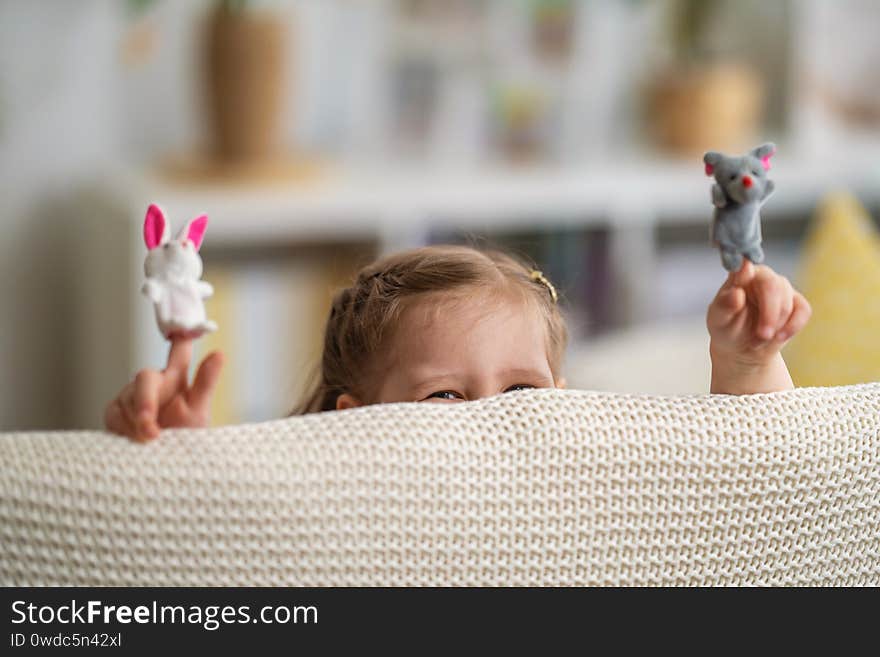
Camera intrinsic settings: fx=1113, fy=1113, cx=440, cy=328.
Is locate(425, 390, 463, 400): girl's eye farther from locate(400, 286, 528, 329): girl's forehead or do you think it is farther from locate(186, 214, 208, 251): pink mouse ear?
locate(186, 214, 208, 251): pink mouse ear

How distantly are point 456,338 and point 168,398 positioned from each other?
9.6 inches

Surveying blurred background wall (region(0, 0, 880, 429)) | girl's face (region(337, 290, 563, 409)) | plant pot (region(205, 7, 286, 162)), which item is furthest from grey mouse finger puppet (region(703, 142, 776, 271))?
plant pot (region(205, 7, 286, 162))

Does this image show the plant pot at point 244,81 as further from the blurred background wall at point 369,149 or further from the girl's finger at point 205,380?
the girl's finger at point 205,380

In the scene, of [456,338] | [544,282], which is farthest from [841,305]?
[456,338]

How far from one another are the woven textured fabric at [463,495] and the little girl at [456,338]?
0.05 meters

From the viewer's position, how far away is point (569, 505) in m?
0.61

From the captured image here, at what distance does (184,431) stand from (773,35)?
2241 mm

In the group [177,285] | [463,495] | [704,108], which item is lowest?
[463,495]

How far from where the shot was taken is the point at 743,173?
627 millimetres

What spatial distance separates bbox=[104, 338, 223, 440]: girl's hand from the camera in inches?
23.6

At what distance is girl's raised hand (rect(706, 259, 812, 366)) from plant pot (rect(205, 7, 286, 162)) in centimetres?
157

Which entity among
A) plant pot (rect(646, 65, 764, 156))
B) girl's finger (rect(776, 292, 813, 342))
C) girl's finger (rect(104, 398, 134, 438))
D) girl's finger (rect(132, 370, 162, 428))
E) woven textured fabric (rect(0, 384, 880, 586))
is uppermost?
plant pot (rect(646, 65, 764, 156))

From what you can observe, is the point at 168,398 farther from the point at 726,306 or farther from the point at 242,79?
the point at 242,79

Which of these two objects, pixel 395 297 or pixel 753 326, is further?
pixel 395 297
